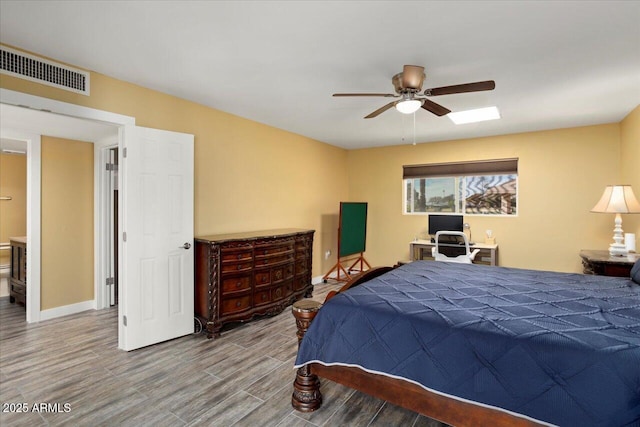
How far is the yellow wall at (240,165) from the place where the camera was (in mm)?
2994

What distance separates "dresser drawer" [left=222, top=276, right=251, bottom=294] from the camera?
3416mm

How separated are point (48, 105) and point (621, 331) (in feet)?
13.1

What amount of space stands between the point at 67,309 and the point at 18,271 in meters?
0.96

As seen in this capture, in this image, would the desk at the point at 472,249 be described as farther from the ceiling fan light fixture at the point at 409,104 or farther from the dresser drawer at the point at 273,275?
the ceiling fan light fixture at the point at 409,104

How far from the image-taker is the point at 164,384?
2.44 metres

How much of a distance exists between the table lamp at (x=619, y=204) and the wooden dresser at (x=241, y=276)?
3.65 metres

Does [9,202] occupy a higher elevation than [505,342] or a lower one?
higher

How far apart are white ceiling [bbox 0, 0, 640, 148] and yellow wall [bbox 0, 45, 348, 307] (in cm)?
23

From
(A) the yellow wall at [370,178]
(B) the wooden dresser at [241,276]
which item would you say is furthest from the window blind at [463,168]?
(B) the wooden dresser at [241,276]

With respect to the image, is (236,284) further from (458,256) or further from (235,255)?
(458,256)

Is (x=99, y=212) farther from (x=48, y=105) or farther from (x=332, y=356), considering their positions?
(x=332, y=356)

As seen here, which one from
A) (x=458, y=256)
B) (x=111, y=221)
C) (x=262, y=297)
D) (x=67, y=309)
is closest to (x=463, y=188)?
(x=458, y=256)

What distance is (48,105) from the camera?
2525mm

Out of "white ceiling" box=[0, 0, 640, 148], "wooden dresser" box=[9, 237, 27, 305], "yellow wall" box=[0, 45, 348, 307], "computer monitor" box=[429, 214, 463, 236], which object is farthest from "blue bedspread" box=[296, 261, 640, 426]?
"wooden dresser" box=[9, 237, 27, 305]
